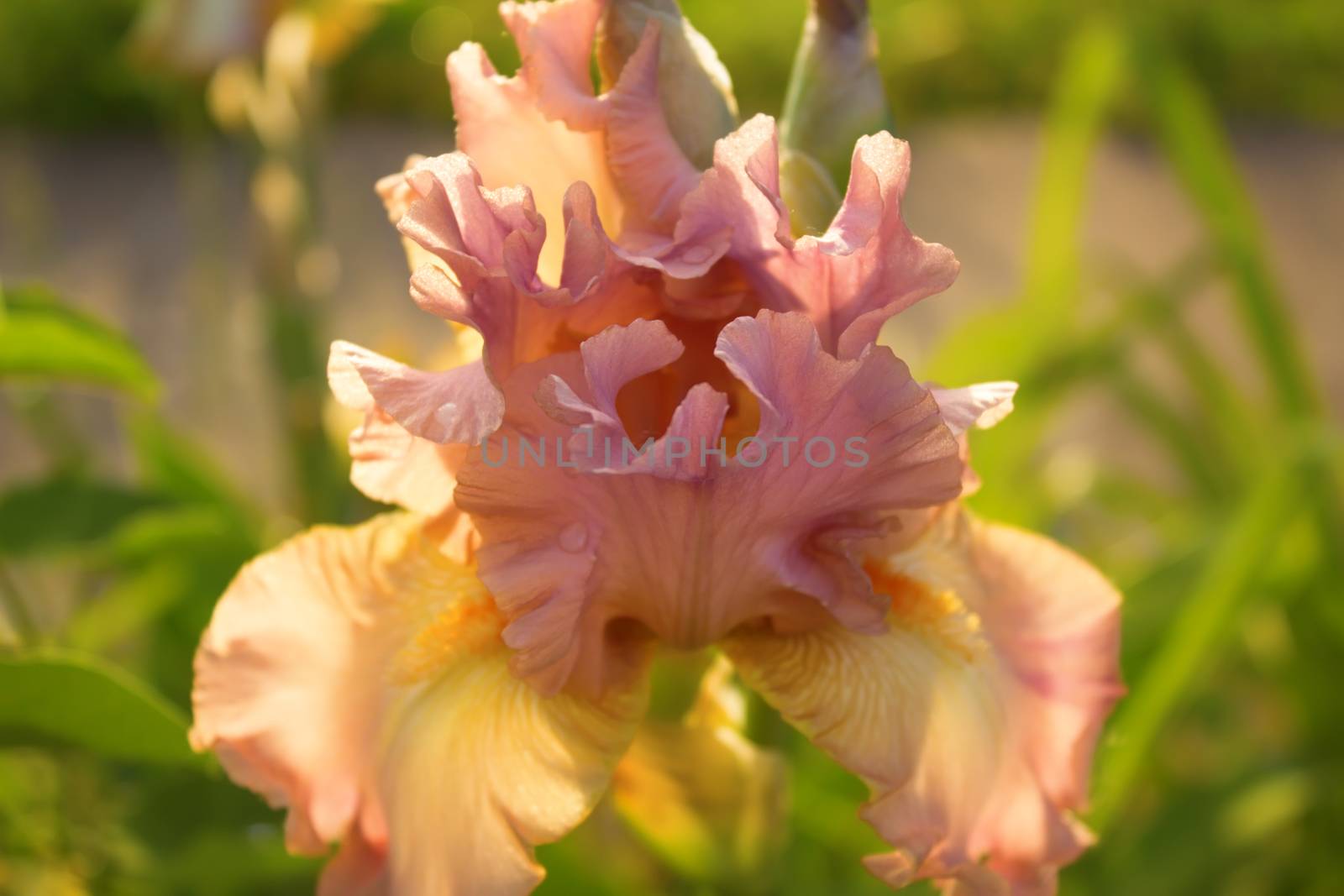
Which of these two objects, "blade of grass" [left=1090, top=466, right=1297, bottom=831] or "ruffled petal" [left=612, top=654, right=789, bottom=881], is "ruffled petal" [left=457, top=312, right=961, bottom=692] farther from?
"blade of grass" [left=1090, top=466, right=1297, bottom=831]

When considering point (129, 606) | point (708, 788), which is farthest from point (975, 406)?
point (129, 606)

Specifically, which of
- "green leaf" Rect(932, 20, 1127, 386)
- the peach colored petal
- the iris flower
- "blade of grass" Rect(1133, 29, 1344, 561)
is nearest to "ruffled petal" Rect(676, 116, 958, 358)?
the iris flower

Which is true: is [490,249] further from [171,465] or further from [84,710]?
[171,465]

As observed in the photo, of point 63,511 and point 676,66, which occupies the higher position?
point 676,66

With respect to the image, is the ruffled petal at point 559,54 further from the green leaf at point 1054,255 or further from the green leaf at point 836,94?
the green leaf at point 1054,255

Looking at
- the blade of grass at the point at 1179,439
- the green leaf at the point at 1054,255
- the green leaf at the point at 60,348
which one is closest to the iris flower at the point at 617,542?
the green leaf at the point at 60,348

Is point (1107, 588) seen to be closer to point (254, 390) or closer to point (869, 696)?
point (869, 696)

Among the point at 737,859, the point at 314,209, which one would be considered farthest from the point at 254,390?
the point at 737,859
